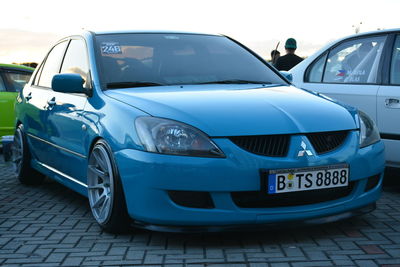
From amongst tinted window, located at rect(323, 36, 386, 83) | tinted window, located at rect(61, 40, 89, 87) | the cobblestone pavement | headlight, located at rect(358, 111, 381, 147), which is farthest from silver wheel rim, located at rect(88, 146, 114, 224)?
tinted window, located at rect(323, 36, 386, 83)

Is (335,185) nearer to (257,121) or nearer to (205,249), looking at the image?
(257,121)

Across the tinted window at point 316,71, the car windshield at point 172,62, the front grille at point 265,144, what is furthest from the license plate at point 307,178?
the tinted window at point 316,71

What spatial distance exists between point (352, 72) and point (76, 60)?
2666 millimetres

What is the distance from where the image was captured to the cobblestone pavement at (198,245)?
3.93 m

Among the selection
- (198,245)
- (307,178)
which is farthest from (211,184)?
(307,178)

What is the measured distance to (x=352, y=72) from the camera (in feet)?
21.3

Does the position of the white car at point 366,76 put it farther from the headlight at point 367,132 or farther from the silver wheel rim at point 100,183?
the silver wheel rim at point 100,183

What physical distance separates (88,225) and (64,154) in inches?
30.4

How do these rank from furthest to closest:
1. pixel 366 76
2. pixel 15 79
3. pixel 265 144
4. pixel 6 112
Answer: pixel 15 79 < pixel 6 112 < pixel 366 76 < pixel 265 144

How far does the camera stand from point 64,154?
5480 millimetres

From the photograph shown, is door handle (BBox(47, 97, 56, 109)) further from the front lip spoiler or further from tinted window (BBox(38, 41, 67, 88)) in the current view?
the front lip spoiler

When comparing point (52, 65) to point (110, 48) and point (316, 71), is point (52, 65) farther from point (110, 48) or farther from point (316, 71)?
point (316, 71)

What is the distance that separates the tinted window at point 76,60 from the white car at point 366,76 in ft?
7.92

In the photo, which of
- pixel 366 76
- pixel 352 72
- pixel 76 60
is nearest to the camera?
pixel 76 60
